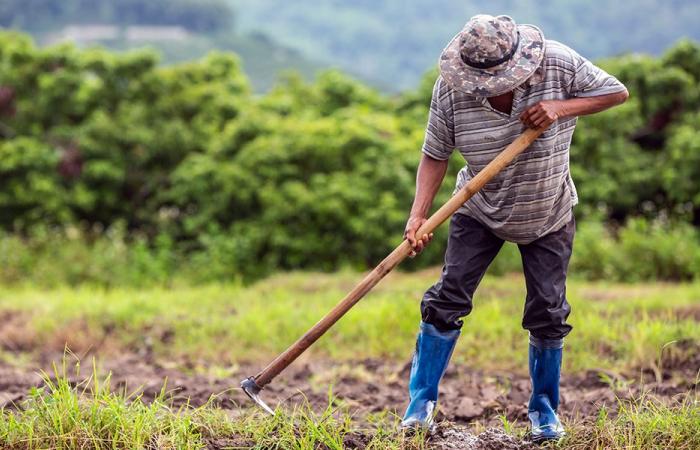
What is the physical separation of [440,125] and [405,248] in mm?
531

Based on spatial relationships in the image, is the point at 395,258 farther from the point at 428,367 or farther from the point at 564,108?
the point at 564,108

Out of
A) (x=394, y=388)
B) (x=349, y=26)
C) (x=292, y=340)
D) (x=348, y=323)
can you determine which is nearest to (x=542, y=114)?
(x=394, y=388)

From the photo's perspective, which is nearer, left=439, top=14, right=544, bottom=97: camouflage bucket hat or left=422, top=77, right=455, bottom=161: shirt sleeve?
left=439, top=14, right=544, bottom=97: camouflage bucket hat

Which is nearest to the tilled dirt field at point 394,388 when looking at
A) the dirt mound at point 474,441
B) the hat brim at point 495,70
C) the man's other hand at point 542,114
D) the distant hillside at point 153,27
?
the dirt mound at point 474,441

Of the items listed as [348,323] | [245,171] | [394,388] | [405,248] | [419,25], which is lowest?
[419,25]

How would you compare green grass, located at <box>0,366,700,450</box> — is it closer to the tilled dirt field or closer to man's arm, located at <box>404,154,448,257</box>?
the tilled dirt field

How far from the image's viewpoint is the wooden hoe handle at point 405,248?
366cm

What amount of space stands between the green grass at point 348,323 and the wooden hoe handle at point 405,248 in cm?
247

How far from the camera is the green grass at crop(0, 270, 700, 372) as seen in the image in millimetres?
6340

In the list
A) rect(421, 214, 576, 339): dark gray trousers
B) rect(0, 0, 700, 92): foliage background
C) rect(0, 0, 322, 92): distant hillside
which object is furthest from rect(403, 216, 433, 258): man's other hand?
rect(0, 0, 322, 92): distant hillside

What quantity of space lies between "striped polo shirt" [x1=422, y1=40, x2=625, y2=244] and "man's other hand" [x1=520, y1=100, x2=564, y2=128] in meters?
0.09

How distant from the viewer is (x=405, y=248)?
388cm

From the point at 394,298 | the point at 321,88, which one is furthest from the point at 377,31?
the point at 394,298

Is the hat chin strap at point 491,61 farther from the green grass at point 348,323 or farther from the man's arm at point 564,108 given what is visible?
the green grass at point 348,323
